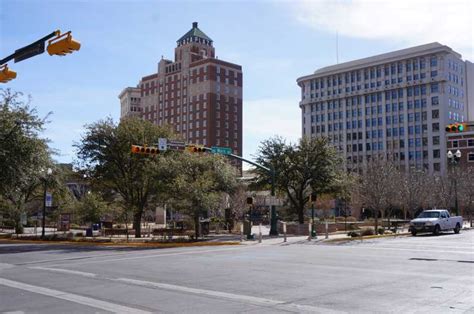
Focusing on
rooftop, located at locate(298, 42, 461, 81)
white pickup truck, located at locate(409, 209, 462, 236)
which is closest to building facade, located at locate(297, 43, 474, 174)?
rooftop, located at locate(298, 42, 461, 81)

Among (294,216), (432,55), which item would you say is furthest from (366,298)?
(432,55)

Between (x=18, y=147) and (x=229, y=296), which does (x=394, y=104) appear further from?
(x=229, y=296)

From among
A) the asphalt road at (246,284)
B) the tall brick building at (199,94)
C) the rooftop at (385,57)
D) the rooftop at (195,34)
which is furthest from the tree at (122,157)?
the rooftop at (195,34)

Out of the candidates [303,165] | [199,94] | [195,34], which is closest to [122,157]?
[303,165]

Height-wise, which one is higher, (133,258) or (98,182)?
(98,182)

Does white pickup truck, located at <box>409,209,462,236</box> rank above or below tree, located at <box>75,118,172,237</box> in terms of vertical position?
below

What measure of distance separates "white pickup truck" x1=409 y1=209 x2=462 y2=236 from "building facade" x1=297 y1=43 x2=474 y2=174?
267 feet

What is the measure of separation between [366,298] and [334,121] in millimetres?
140290

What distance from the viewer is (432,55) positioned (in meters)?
126

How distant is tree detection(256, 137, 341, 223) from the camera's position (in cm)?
3891

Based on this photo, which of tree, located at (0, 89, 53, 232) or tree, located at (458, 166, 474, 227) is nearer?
tree, located at (0, 89, 53, 232)

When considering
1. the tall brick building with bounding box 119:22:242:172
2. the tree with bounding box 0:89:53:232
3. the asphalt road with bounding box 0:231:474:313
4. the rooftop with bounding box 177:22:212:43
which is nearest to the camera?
the asphalt road with bounding box 0:231:474:313

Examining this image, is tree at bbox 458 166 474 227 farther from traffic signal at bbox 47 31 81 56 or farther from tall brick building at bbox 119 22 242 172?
tall brick building at bbox 119 22 242 172

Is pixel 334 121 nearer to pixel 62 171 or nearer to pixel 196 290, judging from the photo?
pixel 62 171
